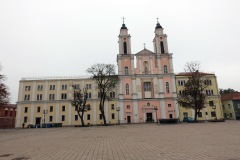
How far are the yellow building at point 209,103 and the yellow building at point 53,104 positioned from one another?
20.3 metres

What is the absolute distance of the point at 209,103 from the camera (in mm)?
56812

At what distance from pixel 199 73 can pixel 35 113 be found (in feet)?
152

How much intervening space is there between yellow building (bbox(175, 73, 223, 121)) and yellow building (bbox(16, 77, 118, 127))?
20.3 m

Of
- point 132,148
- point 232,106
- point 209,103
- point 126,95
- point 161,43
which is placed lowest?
point 132,148

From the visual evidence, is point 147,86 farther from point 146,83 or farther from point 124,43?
point 124,43

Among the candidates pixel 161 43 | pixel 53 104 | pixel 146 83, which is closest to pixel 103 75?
pixel 146 83

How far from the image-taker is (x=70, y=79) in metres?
58.8

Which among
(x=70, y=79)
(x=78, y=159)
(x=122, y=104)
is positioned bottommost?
(x=78, y=159)

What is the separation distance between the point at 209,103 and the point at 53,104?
154 ft

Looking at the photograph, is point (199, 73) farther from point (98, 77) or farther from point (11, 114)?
point (11, 114)

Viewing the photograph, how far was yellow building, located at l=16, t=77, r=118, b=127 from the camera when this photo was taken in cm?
5450

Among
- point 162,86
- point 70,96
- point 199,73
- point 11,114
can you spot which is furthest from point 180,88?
point 11,114

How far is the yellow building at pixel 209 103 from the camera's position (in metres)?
55.5

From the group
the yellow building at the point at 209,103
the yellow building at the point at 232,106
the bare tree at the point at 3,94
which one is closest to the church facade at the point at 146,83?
the yellow building at the point at 209,103
